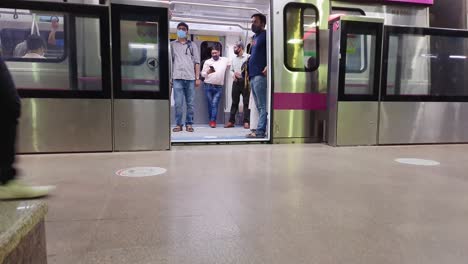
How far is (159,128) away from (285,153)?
1663 millimetres

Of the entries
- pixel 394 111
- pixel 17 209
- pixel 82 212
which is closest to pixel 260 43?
pixel 394 111

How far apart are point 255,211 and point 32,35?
12.1 feet

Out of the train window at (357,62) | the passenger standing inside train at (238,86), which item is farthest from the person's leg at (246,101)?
the train window at (357,62)

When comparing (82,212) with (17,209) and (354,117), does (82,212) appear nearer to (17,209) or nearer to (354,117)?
(17,209)

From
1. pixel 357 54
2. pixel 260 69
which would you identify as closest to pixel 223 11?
pixel 260 69

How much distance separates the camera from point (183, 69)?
6711mm

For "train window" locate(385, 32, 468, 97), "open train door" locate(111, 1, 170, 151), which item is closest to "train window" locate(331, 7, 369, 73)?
"train window" locate(385, 32, 468, 97)

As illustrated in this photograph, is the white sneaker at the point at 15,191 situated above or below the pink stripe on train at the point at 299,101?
below

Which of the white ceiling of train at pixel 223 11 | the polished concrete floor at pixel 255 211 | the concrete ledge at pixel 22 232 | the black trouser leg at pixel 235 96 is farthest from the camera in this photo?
the black trouser leg at pixel 235 96

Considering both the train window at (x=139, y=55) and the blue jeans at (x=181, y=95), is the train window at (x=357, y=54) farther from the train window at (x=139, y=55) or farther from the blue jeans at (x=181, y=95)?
the blue jeans at (x=181, y=95)

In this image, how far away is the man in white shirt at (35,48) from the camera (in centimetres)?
450

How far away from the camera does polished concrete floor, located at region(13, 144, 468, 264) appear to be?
6.01ft

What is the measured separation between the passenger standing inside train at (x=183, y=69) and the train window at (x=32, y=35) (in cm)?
241

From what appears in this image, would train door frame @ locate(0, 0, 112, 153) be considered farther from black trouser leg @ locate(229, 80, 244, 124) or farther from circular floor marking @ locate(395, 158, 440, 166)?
black trouser leg @ locate(229, 80, 244, 124)
